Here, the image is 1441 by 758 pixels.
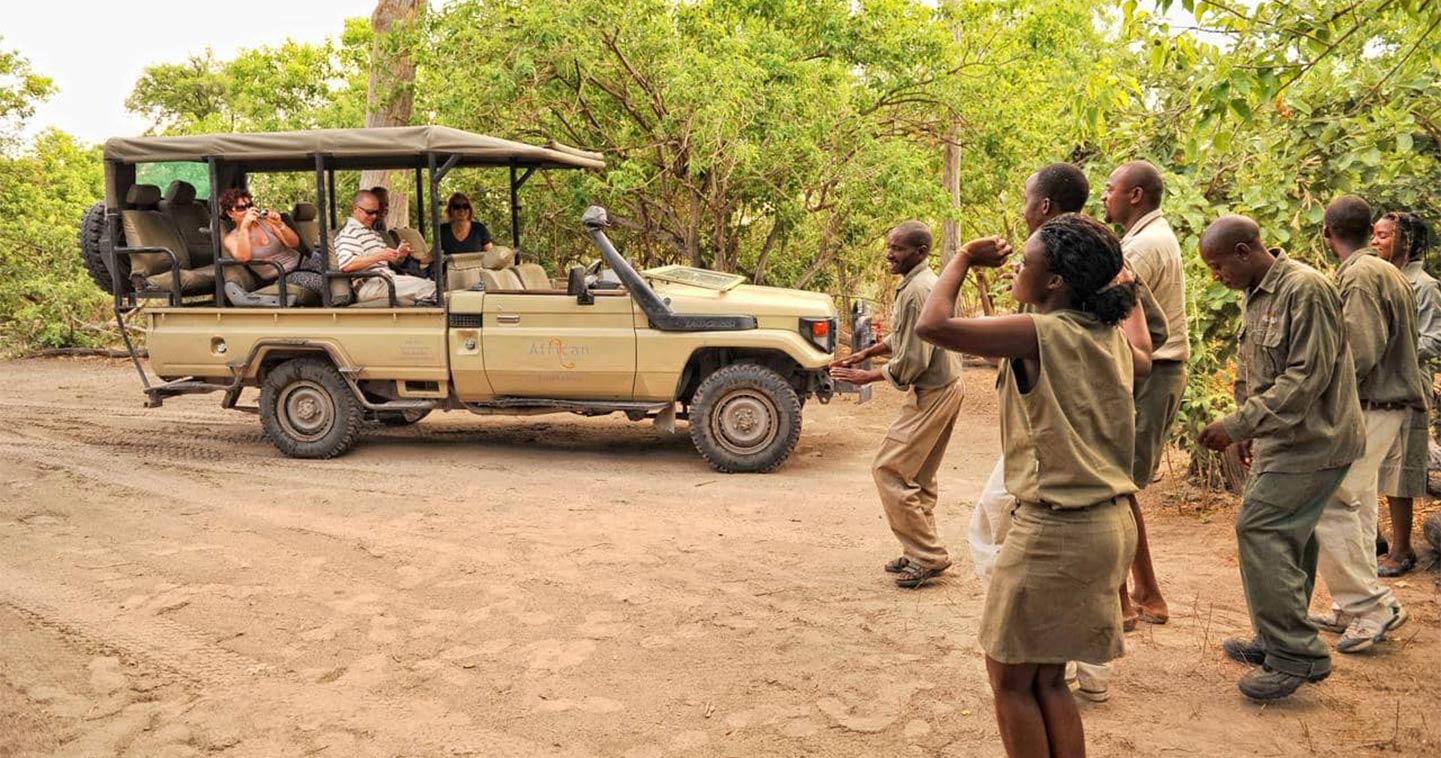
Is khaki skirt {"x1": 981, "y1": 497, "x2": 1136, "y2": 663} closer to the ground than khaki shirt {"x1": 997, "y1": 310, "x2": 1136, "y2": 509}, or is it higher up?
closer to the ground

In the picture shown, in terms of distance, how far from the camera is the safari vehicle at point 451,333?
8.35 metres

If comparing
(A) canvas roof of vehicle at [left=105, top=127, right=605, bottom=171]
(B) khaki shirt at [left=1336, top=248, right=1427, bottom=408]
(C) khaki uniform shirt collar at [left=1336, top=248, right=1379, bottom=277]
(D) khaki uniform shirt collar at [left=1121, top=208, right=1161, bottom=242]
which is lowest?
(B) khaki shirt at [left=1336, top=248, right=1427, bottom=408]

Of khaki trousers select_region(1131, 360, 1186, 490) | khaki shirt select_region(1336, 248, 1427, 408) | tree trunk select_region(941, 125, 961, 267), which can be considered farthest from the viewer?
tree trunk select_region(941, 125, 961, 267)

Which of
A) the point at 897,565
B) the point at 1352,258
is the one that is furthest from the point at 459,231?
the point at 1352,258

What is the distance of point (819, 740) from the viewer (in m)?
3.95

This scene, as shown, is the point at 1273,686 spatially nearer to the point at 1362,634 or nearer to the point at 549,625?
the point at 1362,634

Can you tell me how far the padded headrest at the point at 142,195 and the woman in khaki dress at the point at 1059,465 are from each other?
778 centimetres

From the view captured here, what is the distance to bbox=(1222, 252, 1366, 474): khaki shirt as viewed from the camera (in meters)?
4.01

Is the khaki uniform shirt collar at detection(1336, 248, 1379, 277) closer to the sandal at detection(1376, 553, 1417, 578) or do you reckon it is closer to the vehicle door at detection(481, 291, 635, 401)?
the sandal at detection(1376, 553, 1417, 578)

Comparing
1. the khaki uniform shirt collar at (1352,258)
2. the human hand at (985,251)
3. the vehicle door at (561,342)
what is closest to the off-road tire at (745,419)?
the vehicle door at (561,342)

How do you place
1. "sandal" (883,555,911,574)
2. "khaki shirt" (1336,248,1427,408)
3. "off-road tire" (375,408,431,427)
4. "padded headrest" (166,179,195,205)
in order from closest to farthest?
"khaki shirt" (1336,248,1427,408) < "sandal" (883,555,911,574) < "padded headrest" (166,179,195,205) < "off-road tire" (375,408,431,427)

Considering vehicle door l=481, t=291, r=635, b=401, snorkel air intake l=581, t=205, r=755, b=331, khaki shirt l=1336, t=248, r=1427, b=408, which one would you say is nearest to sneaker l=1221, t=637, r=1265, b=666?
khaki shirt l=1336, t=248, r=1427, b=408

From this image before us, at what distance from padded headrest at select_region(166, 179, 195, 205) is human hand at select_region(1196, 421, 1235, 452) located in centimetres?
809

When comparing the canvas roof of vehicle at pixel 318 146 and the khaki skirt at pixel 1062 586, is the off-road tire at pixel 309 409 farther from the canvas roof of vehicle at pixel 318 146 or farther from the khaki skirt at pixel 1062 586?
the khaki skirt at pixel 1062 586
